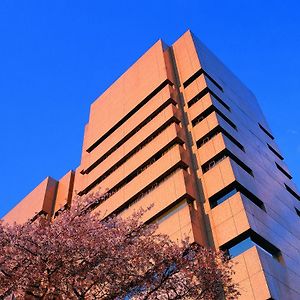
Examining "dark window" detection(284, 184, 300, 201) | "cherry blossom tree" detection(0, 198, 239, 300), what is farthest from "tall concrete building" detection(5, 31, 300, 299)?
"cherry blossom tree" detection(0, 198, 239, 300)

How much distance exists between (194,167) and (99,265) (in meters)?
19.6

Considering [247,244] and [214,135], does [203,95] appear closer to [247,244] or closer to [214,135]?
[214,135]

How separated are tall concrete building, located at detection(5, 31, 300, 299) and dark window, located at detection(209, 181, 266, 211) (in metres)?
0.08

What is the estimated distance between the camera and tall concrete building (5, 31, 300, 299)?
26109mm

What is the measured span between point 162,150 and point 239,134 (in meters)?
6.76

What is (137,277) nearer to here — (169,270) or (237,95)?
(169,270)

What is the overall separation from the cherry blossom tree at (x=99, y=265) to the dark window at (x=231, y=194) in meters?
13.2

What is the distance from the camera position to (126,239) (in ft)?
47.8

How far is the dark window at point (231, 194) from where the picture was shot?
2834 cm

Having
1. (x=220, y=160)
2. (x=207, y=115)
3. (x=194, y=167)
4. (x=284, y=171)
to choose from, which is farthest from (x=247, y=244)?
(x=284, y=171)

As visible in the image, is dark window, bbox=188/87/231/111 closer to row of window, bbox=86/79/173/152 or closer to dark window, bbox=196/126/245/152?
row of window, bbox=86/79/173/152

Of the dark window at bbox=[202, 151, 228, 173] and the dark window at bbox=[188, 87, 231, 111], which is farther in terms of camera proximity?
the dark window at bbox=[188, 87, 231, 111]

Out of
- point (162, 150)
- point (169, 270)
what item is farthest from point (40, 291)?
point (162, 150)

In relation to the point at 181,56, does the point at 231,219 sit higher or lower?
lower
